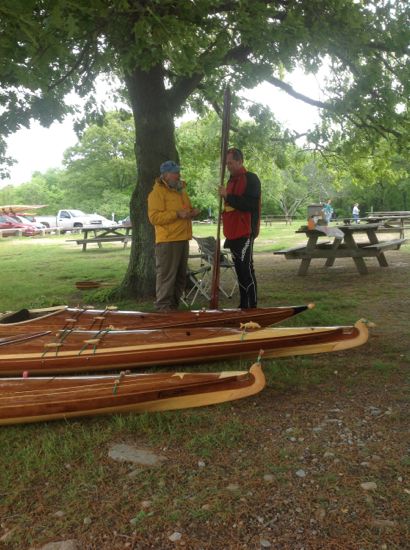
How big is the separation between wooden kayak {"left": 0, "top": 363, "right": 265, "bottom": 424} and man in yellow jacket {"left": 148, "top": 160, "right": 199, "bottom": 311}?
264 centimetres

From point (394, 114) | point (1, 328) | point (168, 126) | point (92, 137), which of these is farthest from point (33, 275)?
point (92, 137)

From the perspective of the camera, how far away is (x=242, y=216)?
572cm

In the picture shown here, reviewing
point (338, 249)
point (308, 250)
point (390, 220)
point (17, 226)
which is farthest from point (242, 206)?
point (17, 226)

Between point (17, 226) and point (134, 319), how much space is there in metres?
32.0

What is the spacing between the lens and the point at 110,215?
147 feet

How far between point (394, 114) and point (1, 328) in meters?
6.92

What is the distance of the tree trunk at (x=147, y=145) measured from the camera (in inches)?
299

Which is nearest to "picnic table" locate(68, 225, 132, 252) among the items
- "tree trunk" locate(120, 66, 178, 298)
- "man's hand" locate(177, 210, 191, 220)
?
"tree trunk" locate(120, 66, 178, 298)

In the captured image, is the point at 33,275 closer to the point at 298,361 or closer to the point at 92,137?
the point at 298,361

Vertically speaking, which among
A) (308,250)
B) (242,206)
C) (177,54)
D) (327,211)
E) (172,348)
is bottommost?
(172,348)

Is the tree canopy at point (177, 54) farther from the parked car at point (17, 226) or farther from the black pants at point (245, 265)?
the parked car at point (17, 226)

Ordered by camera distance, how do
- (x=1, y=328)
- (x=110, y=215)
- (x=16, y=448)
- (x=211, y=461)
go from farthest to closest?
(x=110, y=215) → (x=1, y=328) → (x=16, y=448) → (x=211, y=461)

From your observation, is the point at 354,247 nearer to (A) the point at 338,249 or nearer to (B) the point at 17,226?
(A) the point at 338,249

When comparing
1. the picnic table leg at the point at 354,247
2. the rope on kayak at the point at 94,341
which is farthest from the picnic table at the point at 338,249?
the rope on kayak at the point at 94,341
